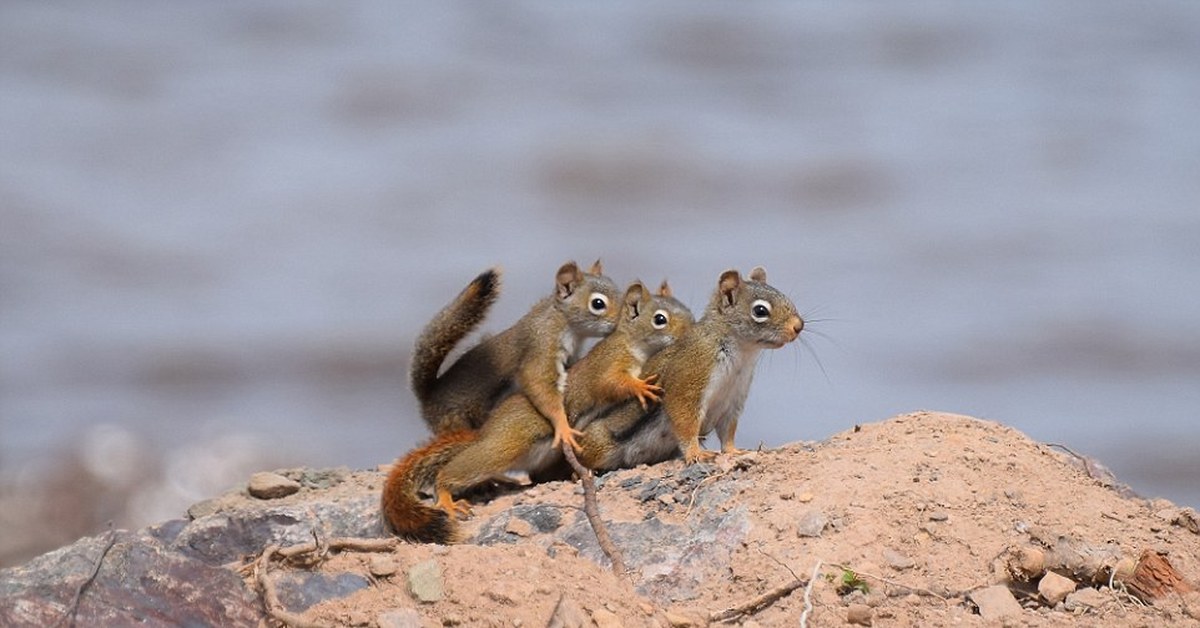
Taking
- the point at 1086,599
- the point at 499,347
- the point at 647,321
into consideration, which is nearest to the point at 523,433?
the point at 499,347

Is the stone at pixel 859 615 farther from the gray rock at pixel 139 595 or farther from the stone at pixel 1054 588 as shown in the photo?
the gray rock at pixel 139 595

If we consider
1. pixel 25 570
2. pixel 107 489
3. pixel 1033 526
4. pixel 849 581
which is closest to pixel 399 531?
pixel 25 570

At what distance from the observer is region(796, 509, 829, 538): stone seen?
6.45 meters

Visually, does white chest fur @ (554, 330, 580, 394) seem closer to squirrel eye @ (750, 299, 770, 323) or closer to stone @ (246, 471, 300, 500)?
squirrel eye @ (750, 299, 770, 323)

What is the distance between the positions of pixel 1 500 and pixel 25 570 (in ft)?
22.8

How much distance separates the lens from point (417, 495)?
7344 mm

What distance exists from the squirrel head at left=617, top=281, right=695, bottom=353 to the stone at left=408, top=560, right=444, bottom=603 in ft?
6.84

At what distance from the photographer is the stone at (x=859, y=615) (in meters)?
5.90

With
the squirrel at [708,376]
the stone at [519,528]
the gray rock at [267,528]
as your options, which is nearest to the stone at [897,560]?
the squirrel at [708,376]

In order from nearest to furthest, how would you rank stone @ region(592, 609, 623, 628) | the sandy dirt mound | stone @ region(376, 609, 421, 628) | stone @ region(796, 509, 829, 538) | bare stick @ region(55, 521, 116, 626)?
bare stick @ region(55, 521, 116, 626), stone @ region(376, 609, 421, 628), stone @ region(592, 609, 623, 628), the sandy dirt mound, stone @ region(796, 509, 829, 538)

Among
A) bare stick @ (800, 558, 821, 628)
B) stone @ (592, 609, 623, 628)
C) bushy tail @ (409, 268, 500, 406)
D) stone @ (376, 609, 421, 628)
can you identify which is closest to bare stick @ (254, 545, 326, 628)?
stone @ (376, 609, 421, 628)

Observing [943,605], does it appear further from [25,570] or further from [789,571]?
[25,570]

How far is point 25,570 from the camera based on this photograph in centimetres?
657

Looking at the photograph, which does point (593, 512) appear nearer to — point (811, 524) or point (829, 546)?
point (811, 524)
